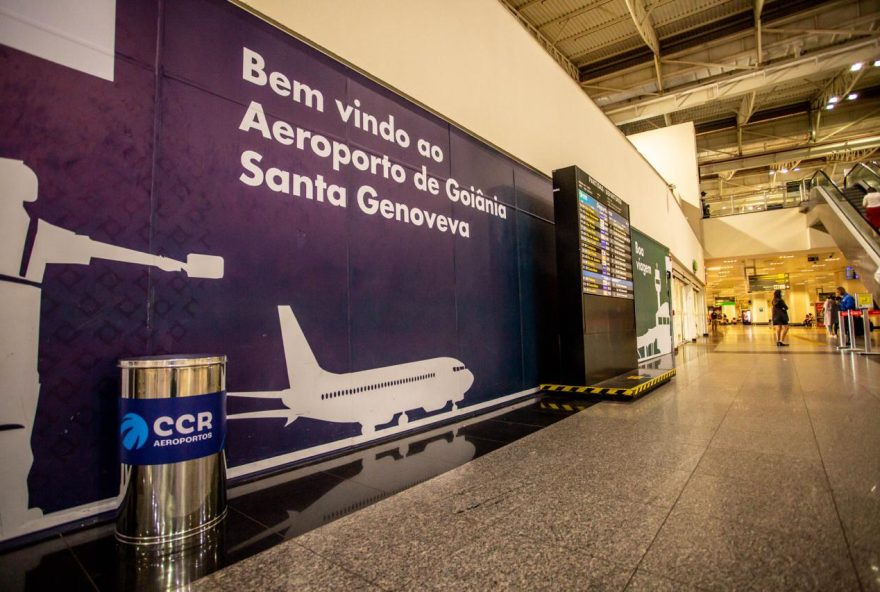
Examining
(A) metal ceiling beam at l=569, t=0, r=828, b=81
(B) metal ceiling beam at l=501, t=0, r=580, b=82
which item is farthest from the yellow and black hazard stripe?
(A) metal ceiling beam at l=569, t=0, r=828, b=81

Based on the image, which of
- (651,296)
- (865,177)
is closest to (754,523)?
(651,296)

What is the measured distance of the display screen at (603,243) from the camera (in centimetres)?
473

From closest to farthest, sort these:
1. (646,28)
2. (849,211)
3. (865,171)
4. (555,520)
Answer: (555,520)
(646,28)
(849,211)
(865,171)

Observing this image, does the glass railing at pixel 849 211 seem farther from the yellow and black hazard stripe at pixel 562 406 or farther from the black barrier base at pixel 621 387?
the yellow and black hazard stripe at pixel 562 406

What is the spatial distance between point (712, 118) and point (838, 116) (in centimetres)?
415

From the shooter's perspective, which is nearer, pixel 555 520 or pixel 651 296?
pixel 555 520

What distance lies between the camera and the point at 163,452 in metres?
1.55

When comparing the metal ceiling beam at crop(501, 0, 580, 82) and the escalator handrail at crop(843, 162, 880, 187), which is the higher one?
the metal ceiling beam at crop(501, 0, 580, 82)

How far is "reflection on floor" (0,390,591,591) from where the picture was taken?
4.37ft

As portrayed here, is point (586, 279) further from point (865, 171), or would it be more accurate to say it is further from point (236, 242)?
point (865, 171)

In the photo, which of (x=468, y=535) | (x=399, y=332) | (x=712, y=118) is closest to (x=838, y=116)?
(x=712, y=118)

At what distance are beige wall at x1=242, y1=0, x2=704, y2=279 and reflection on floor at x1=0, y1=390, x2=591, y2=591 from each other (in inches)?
111

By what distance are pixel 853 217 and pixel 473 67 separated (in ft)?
40.4

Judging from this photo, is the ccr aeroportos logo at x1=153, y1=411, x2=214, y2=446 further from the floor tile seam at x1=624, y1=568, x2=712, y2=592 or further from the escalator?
the escalator
